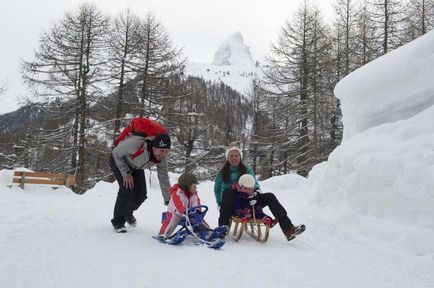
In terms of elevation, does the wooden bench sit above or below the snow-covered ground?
above

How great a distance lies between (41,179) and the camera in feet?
46.5

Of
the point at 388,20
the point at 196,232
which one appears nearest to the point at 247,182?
the point at 196,232

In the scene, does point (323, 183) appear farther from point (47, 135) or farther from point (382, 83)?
point (47, 135)

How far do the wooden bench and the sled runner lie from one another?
1099 centimetres

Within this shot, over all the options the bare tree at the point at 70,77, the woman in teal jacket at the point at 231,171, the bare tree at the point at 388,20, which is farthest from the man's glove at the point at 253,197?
the bare tree at the point at 388,20

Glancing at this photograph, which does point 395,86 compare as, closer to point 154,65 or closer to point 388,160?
point 388,160

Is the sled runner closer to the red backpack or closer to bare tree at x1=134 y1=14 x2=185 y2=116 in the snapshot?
the red backpack

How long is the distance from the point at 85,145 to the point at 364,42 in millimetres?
16042

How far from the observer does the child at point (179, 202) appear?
471 centimetres

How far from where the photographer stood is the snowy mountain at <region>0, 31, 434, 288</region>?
3268 mm

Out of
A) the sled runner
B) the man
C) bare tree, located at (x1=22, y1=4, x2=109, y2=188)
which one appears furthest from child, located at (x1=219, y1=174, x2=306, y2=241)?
bare tree, located at (x1=22, y1=4, x2=109, y2=188)

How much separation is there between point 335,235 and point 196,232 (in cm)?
199

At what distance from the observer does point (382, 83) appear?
21.8ft

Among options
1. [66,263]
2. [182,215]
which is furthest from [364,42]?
[66,263]
